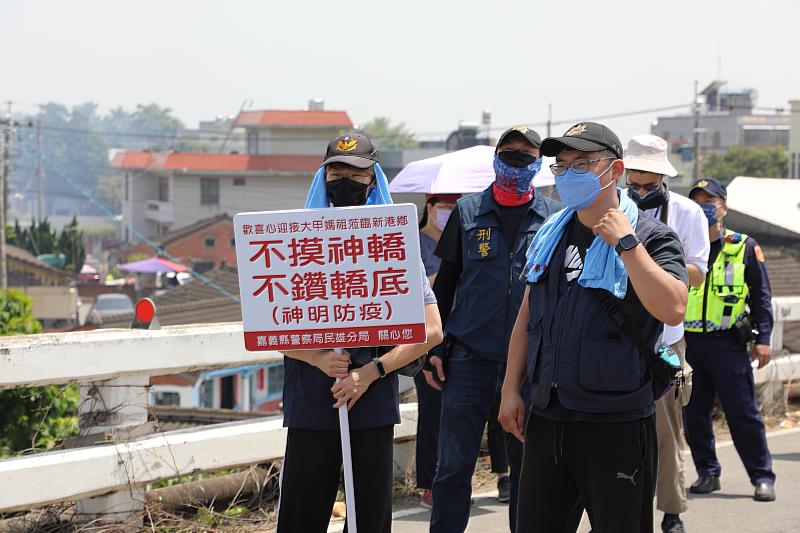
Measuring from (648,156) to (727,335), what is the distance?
1.75 m

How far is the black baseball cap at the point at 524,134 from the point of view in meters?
5.50

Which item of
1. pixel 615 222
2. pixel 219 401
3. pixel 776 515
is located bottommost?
pixel 219 401

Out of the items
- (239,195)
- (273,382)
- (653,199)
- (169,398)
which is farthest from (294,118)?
(653,199)

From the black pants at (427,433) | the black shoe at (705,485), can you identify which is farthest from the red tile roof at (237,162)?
the black pants at (427,433)

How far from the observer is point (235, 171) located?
269ft

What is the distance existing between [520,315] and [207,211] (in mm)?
82681

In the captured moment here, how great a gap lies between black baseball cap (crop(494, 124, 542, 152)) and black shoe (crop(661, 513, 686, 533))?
2.07 m

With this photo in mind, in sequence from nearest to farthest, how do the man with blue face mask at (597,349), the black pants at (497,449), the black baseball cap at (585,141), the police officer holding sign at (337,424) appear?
the man with blue face mask at (597,349)
the black baseball cap at (585,141)
the police officer holding sign at (337,424)
the black pants at (497,449)

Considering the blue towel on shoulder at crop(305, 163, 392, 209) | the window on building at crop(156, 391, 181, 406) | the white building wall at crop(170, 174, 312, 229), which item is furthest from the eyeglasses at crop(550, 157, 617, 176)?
the white building wall at crop(170, 174, 312, 229)

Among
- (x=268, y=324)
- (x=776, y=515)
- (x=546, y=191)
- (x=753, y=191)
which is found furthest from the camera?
(x=546, y=191)

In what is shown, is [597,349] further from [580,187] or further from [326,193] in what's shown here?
[326,193]

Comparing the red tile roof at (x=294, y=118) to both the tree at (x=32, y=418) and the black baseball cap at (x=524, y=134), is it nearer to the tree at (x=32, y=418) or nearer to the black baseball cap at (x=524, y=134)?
the tree at (x=32, y=418)

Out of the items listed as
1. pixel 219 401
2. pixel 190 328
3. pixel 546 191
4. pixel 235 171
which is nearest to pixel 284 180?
pixel 235 171

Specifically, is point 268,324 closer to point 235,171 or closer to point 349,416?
point 349,416
